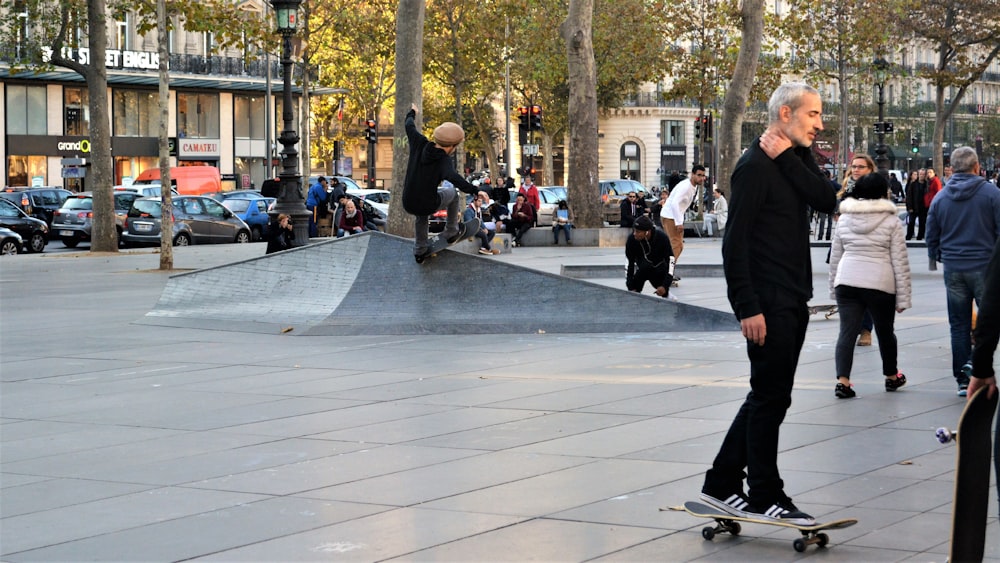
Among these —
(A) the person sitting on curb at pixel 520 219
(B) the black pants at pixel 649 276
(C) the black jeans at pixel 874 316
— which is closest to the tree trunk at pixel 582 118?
(A) the person sitting on curb at pixel 520 219

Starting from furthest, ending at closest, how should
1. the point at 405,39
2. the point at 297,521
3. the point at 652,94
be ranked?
the point at 652,94 < the point at 405,39 < the point at 297,521

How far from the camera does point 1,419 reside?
9.16 metres

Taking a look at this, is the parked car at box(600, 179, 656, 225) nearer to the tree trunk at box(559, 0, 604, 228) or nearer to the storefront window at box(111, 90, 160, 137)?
the tree trunk at box(559, 0, 604, 228)

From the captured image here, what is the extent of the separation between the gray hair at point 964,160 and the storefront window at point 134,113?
188 ft

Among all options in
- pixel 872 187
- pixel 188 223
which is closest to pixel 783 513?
pixel 872 187

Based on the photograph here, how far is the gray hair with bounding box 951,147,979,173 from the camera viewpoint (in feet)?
32.6

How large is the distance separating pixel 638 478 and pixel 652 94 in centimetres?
9344

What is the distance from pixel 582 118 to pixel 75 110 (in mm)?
34787

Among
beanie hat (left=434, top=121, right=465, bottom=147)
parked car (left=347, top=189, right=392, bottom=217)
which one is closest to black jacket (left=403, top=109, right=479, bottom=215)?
beanie hat (left=434, top=121, right=465, bottom=147)

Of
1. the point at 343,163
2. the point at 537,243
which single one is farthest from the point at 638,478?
the point at 343,163

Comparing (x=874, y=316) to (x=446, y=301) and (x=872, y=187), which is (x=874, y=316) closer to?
(x=872, y=187)

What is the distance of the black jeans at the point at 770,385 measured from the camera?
5660 millimetres

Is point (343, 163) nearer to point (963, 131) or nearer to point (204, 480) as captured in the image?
point (963, 131)

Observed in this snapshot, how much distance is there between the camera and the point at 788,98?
228 inches
